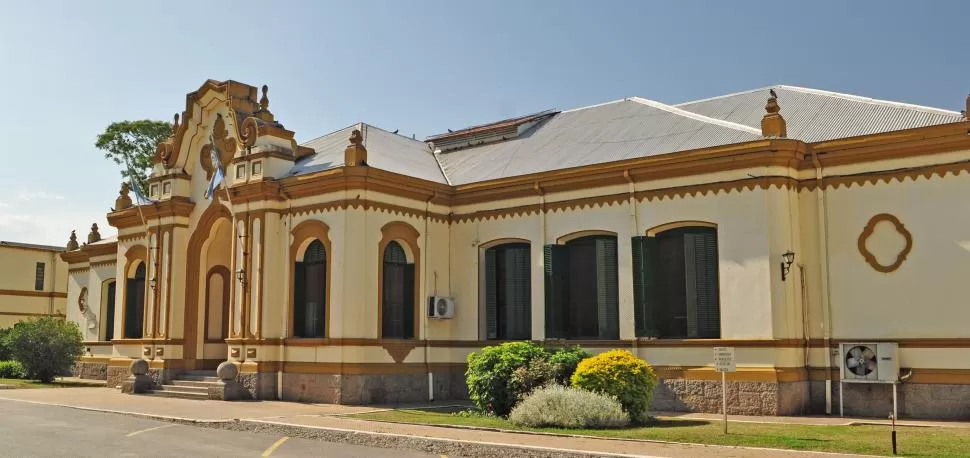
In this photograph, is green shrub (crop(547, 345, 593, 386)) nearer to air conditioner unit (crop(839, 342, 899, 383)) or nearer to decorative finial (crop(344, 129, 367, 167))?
air conditioner unit (crop(839, 342, 899, 383))

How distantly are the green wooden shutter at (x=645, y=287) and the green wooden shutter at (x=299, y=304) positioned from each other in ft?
28.5

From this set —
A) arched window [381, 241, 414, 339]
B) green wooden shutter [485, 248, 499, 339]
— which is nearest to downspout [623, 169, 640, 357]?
green wooden shutter [485, 248, 499, 339]

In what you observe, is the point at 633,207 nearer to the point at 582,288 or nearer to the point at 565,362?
the point at 582,288

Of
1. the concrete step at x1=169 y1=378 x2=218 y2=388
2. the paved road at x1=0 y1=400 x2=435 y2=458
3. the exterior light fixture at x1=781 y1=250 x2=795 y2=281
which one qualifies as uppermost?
the exterior light fixture at x1=781 y1=250 x2=795 y2=281

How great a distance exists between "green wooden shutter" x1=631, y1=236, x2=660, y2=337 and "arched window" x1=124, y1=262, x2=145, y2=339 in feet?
56.4

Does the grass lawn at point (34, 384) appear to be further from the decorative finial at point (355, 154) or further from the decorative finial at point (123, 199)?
the decorative finial at point (355, 154)

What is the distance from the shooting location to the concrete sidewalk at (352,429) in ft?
42.8

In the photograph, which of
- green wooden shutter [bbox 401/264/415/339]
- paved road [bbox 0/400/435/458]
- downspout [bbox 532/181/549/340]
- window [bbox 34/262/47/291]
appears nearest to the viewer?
paved road [bbox 0/400/435/458]

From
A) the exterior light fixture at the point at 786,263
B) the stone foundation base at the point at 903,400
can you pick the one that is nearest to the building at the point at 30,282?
the exterior light fixture at the point at 786,263

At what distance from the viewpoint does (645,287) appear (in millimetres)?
21016

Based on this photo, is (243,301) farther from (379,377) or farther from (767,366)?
(767,366)

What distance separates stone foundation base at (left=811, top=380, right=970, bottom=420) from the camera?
18.0 meters

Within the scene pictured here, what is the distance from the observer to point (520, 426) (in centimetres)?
1634

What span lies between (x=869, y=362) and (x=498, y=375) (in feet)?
25.1
